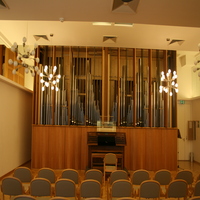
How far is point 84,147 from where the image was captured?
9227 millimetres

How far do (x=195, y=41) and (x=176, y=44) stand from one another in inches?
23.0

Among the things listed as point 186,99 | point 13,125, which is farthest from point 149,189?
point 186,99

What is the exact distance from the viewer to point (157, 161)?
915cm

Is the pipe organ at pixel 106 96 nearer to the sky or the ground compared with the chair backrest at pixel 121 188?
nearer to the sky

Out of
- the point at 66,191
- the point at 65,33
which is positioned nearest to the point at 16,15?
the point at 65,33

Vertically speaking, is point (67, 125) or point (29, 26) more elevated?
point (29, 26)

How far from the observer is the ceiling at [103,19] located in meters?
4.67

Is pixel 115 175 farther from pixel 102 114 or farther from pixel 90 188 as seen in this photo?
pixel 102 114

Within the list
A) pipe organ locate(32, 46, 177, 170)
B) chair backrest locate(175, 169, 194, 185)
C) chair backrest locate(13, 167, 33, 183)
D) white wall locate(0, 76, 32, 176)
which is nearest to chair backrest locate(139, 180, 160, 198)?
chair backrest locate(175, 169, 194, 185)

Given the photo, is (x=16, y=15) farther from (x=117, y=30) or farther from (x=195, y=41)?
(x=195, y=41)

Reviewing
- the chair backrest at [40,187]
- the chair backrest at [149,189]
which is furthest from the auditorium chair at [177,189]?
the chair backrest at [40,187]

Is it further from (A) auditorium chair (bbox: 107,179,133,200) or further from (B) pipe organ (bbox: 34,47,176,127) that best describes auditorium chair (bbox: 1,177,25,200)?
(B) pipe organ (bbox: 34,47,176,127)

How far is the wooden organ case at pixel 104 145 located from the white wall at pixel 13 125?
2748 millimetres

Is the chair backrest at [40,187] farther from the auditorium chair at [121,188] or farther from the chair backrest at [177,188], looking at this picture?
the chair backrest at [177,188]
